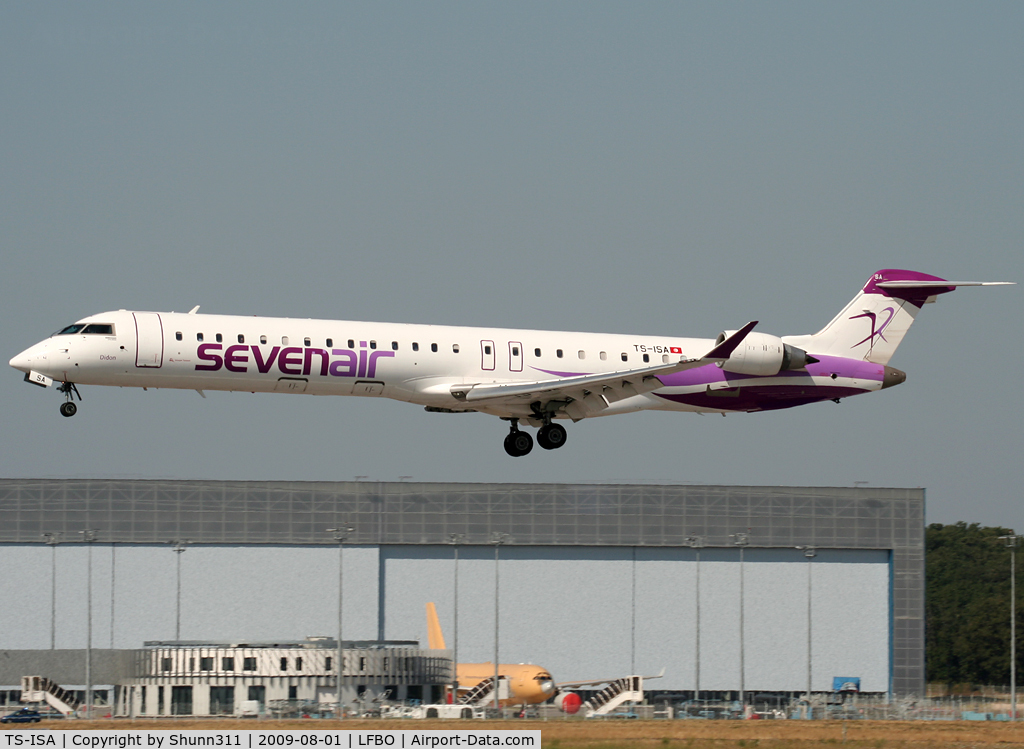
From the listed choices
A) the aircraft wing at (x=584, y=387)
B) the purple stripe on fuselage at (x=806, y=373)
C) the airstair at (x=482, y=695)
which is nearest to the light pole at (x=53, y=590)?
the airstair at (x=482, y=695)

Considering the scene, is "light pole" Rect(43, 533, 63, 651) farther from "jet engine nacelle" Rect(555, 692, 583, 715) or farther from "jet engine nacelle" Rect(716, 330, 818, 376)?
"jet engine nacelle" Rect(716, 330, 818, 376)

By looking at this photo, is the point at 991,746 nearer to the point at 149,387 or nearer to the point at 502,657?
the point at 149,387

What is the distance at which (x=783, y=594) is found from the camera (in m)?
66.0

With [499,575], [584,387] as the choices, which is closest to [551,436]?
[584,387]

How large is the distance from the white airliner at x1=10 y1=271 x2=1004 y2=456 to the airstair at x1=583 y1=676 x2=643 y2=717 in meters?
16.9

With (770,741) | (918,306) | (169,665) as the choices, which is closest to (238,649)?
(169,665)

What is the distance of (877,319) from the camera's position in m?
40.3

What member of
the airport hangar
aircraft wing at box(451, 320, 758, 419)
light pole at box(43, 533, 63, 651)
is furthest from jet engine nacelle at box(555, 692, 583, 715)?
light pole at box(43, 533, 63, 651)

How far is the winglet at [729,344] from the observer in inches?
1271

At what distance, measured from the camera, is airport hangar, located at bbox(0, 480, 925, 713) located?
63125mm

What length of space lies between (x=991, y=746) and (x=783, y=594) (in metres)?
32.1

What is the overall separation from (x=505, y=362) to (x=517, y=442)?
301cm

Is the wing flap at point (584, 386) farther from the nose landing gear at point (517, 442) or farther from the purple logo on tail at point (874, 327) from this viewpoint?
the purple logo on tail at point (874, 327)

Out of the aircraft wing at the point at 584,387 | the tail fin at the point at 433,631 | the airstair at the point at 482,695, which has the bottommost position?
the airstair at the point at 482,695
